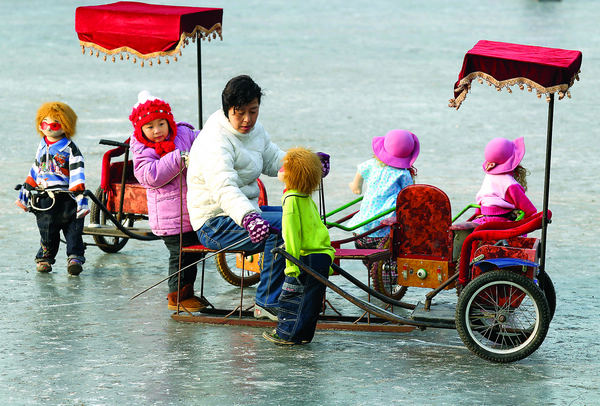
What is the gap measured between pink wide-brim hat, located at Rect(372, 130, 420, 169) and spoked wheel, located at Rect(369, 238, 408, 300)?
649 mm

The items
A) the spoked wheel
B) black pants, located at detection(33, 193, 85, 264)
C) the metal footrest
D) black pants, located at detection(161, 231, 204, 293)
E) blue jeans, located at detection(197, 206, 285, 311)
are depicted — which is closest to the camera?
the metal footrest

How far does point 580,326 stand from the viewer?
6.83 m

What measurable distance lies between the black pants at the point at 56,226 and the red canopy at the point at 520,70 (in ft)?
10.9

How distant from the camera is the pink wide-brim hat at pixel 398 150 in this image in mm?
7707

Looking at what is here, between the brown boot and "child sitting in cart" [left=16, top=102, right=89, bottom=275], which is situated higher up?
"child sitting in cart" [left=16, top=102, right=89, bottom=275]

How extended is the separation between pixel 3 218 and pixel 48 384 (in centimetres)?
437

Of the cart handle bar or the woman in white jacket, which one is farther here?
the cart handle bar

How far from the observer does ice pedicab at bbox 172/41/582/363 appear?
6.10 metres

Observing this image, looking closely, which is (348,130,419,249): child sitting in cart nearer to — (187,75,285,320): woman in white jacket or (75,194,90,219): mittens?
(187,75,285,320): woman in white jacket

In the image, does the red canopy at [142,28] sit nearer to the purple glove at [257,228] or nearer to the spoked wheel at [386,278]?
the purple glove at [257,228]

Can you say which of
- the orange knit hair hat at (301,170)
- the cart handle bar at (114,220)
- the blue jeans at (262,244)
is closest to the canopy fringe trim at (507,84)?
the orange knit hair hat at (301,170)

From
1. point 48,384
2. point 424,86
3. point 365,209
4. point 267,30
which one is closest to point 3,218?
point 365,209

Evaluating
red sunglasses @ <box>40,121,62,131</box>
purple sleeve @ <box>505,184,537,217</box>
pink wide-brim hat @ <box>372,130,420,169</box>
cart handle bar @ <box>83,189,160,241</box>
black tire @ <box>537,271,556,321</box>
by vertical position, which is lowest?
black tire @ <box>537,271,556,321</box>

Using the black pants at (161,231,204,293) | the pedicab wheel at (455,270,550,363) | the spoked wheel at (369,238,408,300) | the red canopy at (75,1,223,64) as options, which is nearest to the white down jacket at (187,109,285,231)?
the black pants at (161,231,204,293)
